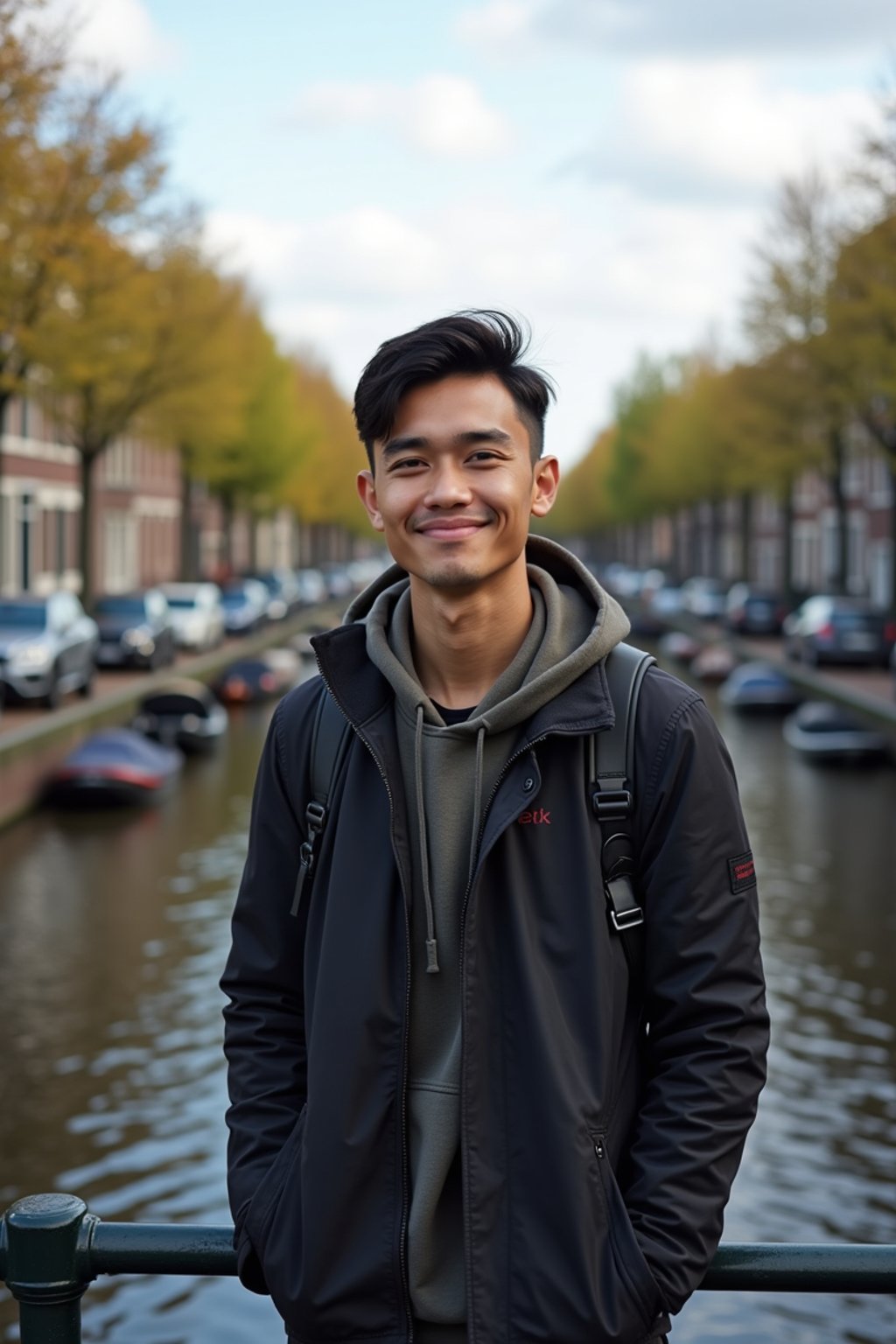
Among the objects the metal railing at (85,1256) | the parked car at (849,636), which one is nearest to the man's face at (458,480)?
the metal railing at (85,1256)

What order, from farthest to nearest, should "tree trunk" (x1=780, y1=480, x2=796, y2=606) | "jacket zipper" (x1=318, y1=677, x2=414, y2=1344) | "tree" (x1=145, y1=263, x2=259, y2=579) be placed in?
"tree trunk" (x1=780, y1=480, x2=796, y2=606) → "tree" (x1=145, y1=263, x2=259, y2=579) → "jacket zipper" (x1=318, y1=677, x2=414, y2=1344)

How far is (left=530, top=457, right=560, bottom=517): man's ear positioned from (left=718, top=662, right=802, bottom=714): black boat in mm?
27598

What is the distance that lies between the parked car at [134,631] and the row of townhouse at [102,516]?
3792 mm

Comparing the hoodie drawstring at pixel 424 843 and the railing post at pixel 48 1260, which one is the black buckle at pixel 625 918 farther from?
the railing post at pixel 48 1260

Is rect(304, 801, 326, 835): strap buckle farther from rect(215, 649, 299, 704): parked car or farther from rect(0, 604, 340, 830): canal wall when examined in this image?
rect(215, 649, 299, 704): parked car

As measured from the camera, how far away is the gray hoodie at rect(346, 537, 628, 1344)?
93.4 inches

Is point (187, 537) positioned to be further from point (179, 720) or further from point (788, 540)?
point (179, 720)

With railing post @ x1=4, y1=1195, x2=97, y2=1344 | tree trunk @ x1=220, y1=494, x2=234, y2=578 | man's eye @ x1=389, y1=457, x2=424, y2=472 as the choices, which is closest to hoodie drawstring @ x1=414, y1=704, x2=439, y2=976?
man's eye @ x1=389, y1=457, x2=424, y2=472

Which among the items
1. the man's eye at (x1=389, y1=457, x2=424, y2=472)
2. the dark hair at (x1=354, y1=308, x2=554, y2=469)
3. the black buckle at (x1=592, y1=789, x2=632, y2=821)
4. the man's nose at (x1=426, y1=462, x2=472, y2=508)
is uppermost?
the dark hair at (x1=354, y1=308, x2=554, y2=469)

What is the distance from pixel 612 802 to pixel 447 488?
483mm

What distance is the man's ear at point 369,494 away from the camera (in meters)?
2.70

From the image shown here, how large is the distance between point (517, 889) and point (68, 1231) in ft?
2.35

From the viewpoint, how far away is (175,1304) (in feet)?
25.7

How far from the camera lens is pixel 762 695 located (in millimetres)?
29984
